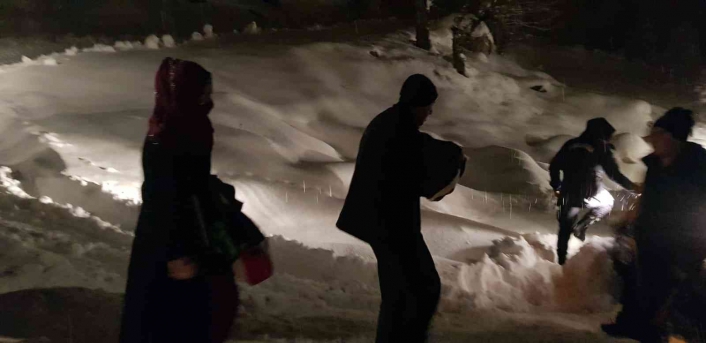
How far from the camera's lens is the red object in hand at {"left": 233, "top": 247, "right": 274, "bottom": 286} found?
2.42 m

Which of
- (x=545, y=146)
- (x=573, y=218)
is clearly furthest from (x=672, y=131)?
(x=545, y=146)

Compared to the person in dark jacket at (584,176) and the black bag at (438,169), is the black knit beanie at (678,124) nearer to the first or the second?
the person in dark jacket at (584,176)

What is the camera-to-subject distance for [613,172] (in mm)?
4598

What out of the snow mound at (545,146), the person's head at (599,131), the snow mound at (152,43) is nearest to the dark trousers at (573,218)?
the person's head at (599,131)

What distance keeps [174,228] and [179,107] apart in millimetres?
454

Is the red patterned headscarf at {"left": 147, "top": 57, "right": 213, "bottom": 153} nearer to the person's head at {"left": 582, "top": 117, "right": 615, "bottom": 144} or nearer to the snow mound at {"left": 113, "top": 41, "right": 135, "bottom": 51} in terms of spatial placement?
the person's head at {"left": 582, "top": 117, "right": 615, "bottom": 144}

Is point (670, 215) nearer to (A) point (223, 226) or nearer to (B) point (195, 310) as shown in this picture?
(A) point (223, 226)

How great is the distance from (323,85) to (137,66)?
3778mm

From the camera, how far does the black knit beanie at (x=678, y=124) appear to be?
352 centimetres

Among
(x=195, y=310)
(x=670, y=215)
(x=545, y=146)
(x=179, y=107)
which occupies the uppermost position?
(x=179, y=107)

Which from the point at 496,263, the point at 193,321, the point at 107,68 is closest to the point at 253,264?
the point at 193,321

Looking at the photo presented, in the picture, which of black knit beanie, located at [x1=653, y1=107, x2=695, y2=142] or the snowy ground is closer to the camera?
black knit beanie, located at [x1=653, y1=107, x2=695, y2=142]

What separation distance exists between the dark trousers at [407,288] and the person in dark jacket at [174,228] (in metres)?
0.79

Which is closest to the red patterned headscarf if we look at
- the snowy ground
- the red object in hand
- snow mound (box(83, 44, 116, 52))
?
the red object in hand
